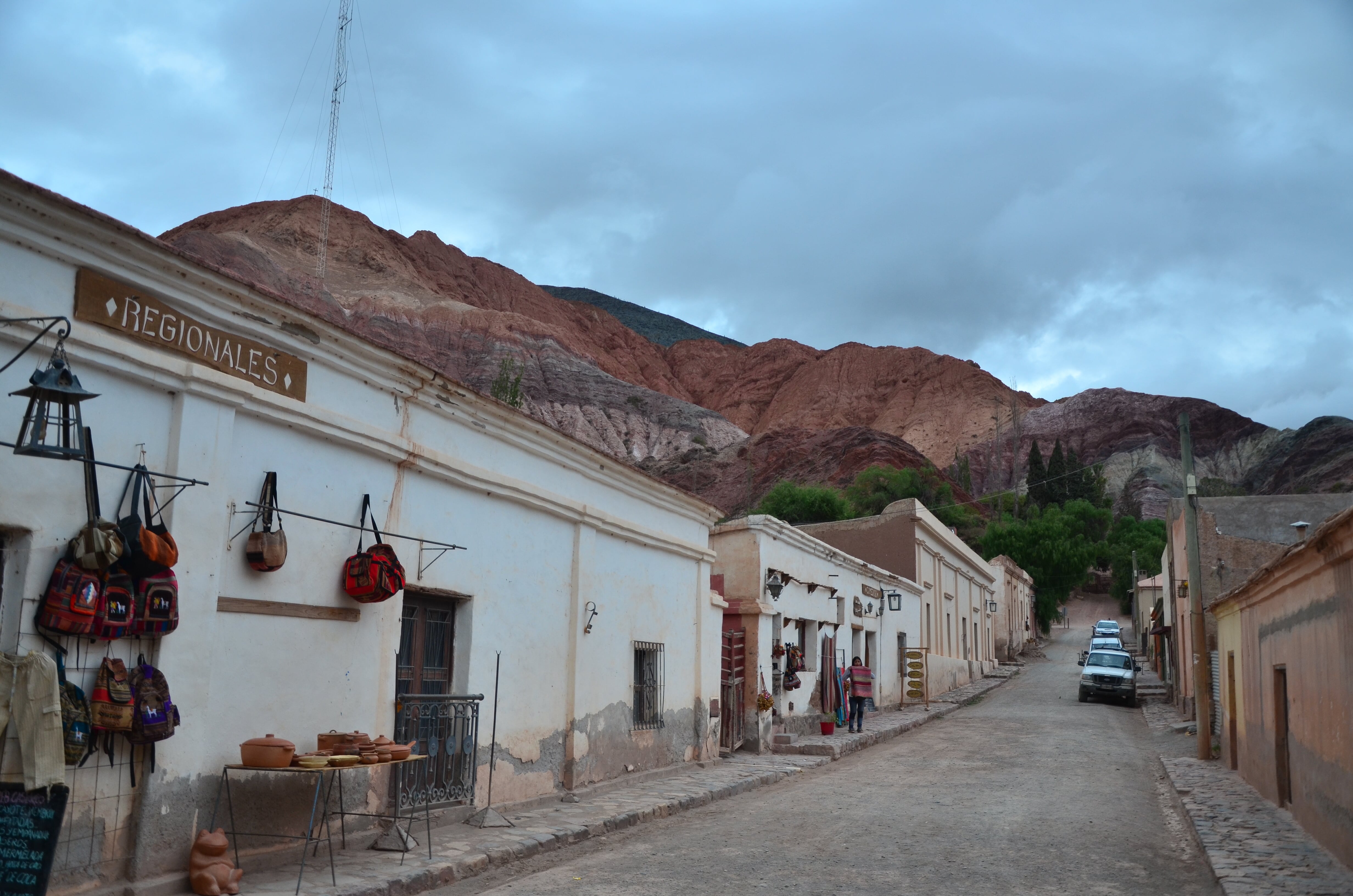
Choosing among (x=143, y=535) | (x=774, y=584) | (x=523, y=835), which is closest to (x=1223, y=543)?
(x=774, y=584)

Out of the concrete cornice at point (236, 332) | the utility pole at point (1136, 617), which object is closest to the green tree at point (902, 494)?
the utility pole at point (1136, 617)

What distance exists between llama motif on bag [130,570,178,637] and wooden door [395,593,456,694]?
8.80 ft

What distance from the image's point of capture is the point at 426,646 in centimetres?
966

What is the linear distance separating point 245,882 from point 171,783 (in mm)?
924

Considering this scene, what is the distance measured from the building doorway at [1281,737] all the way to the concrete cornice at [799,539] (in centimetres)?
776

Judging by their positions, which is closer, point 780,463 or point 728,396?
point 780,463

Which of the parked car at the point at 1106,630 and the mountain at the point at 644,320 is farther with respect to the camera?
the mountain at the point at 644,320

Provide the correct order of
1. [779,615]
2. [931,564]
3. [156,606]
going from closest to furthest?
[156,606] → [779,615] → [931,564]

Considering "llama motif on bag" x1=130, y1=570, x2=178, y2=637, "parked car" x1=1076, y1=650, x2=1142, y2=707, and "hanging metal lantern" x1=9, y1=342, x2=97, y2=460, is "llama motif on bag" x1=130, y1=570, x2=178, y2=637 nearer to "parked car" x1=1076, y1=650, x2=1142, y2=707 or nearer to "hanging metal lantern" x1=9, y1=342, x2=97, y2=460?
"hanging metal lantern" x1=9, y1=342, x2=97, y2=460

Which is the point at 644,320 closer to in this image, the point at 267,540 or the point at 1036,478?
the point at 1036,478

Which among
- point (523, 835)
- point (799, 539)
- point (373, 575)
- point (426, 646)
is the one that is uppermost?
point (799, 539)

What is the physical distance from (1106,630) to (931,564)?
1875 centimetres

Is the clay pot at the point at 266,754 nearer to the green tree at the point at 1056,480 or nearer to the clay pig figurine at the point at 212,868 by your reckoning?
the clay pig figurine at the point at 212,868

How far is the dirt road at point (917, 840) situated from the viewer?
7758mm
